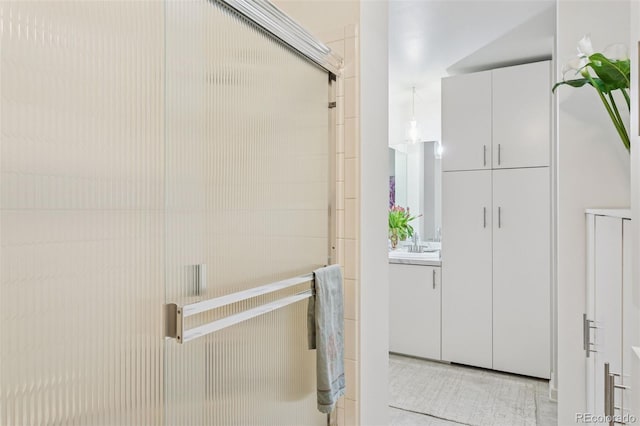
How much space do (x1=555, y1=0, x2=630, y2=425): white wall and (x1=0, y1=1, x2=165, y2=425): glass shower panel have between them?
1.94 metres

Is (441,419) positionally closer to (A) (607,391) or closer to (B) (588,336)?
(B) (588,336)

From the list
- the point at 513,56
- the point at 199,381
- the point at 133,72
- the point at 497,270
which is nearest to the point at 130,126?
the point at 133,72

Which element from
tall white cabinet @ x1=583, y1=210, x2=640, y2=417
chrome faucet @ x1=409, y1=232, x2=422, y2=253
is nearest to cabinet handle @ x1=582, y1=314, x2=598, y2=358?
tall white cabinet @ x1=583, y1=210, x2=640, y2=417

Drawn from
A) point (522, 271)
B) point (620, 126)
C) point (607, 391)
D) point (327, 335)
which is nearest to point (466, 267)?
point (522, 271)

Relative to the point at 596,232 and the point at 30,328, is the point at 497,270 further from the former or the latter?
the point at 30,328

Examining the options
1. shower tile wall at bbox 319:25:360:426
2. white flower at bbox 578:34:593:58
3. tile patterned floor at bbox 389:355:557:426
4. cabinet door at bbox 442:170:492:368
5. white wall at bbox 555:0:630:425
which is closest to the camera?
shower tile wall at bbox 319:25:360:426

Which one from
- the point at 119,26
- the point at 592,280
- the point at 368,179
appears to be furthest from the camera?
the point at 592,280

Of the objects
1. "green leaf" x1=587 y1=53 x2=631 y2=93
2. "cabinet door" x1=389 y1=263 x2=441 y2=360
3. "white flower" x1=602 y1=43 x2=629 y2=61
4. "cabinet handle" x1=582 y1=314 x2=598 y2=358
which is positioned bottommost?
"cabinet door" x1=389 y1=263 x2=441 y2=360

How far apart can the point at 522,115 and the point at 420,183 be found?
1.25m

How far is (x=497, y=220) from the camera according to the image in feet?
10.6

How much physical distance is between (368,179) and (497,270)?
204 cm

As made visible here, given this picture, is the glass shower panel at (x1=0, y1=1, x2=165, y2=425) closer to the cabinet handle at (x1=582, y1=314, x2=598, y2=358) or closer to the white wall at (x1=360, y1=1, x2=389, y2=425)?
the white wall at (x1=360, y1=1, x2=389, y2=425)

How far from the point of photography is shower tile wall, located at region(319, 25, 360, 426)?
1581 mm

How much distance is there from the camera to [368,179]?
1.66 metres
